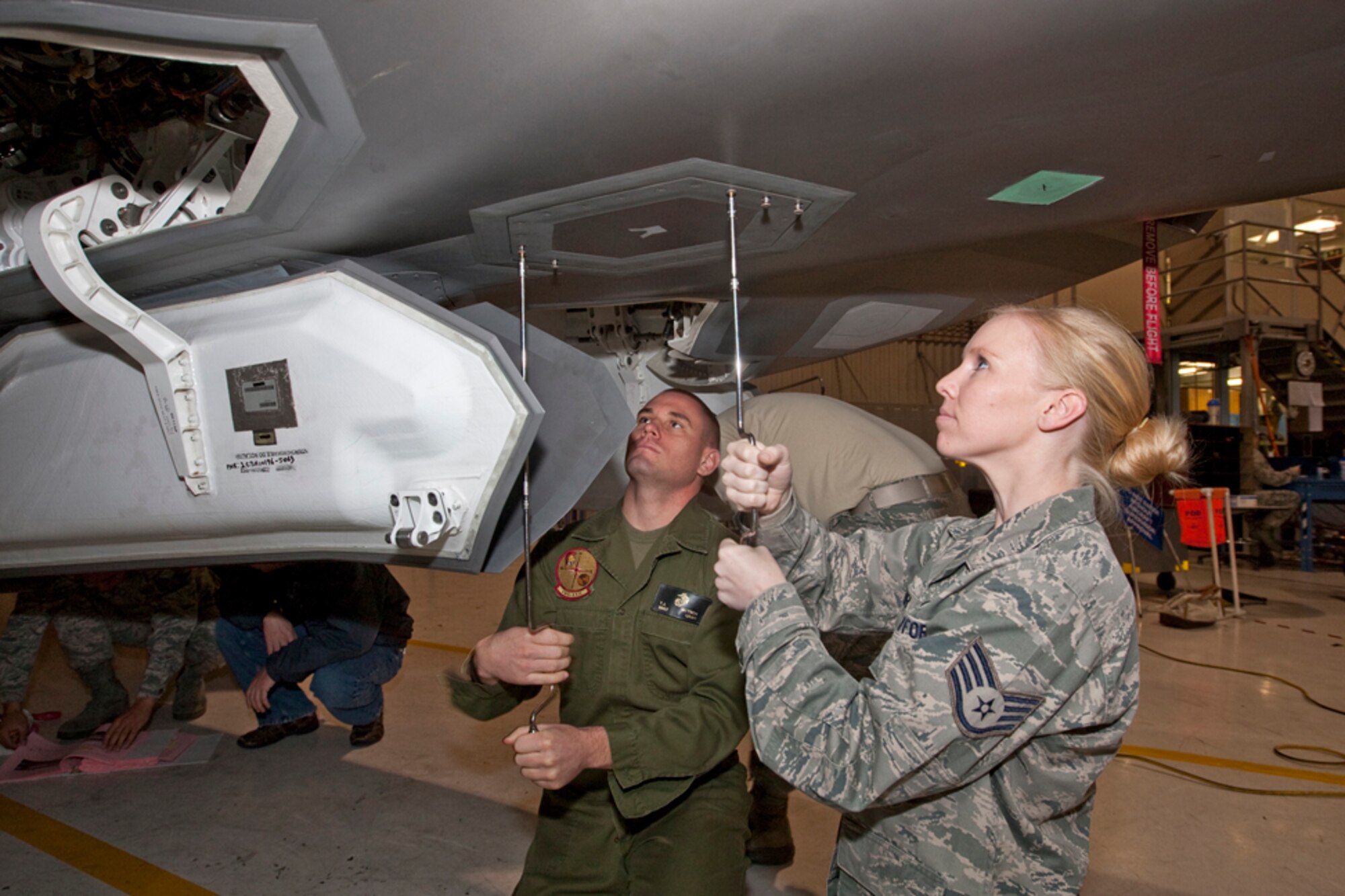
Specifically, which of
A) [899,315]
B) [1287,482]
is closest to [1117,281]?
[1287,482]

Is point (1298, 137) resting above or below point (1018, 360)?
above

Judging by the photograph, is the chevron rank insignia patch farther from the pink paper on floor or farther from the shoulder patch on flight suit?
the pink paper on floor

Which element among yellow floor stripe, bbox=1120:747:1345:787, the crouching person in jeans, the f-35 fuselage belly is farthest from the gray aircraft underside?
yellow floor stripe, bbox=1120:747:1345:787

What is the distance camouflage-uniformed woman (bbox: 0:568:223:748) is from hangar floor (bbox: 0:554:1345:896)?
27 centimetres

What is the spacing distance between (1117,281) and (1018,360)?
15.1 m

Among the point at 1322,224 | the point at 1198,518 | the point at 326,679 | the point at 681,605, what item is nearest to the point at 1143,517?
the point at 1198,518

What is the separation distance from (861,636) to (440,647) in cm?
378

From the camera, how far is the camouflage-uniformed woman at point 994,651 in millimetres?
1066

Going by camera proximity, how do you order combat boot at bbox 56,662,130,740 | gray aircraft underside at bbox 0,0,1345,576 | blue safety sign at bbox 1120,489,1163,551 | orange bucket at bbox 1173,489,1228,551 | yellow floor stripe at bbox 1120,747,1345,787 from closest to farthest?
gray aircraft underside at bbox 0,0,1345,576 < yellow floor stripe at bbox 1120,747,1345,787 < combat boot at bbox 56,662,130,740 < blue safety sign at bbox 1120,489,1163,551 < orange bucket at bbox 1173,489,1228,551

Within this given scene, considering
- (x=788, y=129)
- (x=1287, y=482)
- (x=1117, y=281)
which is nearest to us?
(x=788, y=129)

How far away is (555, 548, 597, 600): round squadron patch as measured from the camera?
224cm

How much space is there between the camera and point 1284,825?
2.95 m

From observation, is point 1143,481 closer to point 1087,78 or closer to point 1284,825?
point 1087,78

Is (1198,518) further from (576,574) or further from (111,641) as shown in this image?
(111,641)
